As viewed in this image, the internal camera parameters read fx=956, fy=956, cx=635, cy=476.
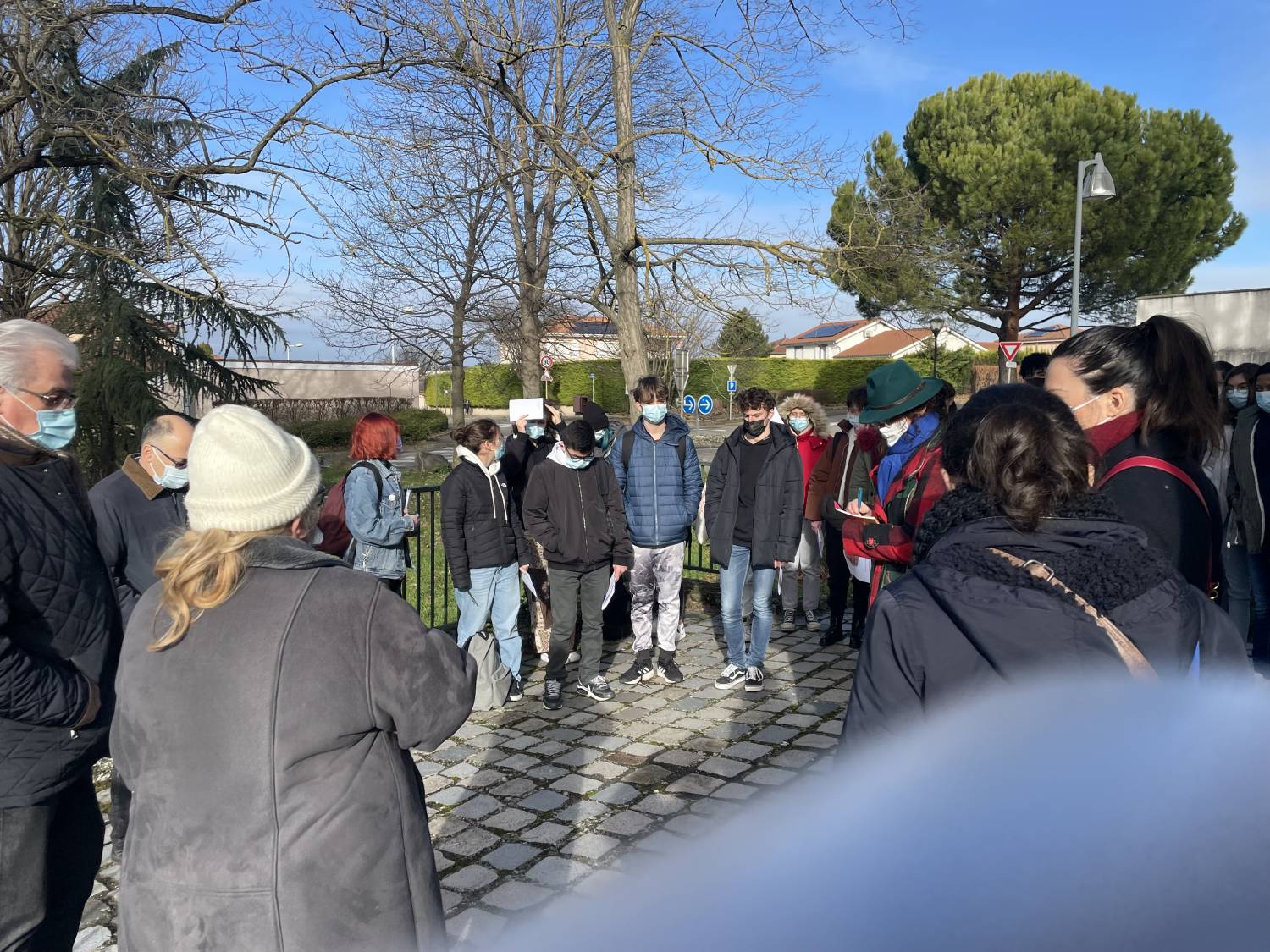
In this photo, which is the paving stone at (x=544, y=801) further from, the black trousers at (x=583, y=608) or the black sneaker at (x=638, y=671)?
the black sneaker at (x=638, y=671)

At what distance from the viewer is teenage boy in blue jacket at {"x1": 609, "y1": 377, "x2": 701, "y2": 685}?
6.66m

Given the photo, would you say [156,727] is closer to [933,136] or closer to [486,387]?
[933,136]

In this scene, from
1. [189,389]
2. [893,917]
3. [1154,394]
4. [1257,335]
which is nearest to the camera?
[893,917]

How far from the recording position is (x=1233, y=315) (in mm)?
20391

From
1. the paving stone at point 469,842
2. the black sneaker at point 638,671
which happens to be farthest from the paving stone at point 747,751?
the paving stone at point 469,842

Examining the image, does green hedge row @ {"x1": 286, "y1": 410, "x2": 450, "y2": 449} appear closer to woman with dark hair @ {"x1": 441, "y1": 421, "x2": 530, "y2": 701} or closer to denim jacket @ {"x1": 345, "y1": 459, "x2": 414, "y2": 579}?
woman with dark hair @ {"x1": 441, "y1": 421, "x2": 530, "y2": 701}

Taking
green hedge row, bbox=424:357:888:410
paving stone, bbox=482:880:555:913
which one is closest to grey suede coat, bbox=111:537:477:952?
paving stone, bbox=482:880:555:913

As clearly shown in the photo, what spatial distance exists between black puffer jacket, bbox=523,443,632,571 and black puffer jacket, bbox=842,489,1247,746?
14.3 ft

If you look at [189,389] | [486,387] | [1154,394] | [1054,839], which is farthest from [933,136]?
[1054,839]

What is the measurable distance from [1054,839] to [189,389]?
10.0 m

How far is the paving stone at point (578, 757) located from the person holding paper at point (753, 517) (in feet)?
4.56

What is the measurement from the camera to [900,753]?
91 centimetres

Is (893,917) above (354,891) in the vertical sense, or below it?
above

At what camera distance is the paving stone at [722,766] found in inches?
200
